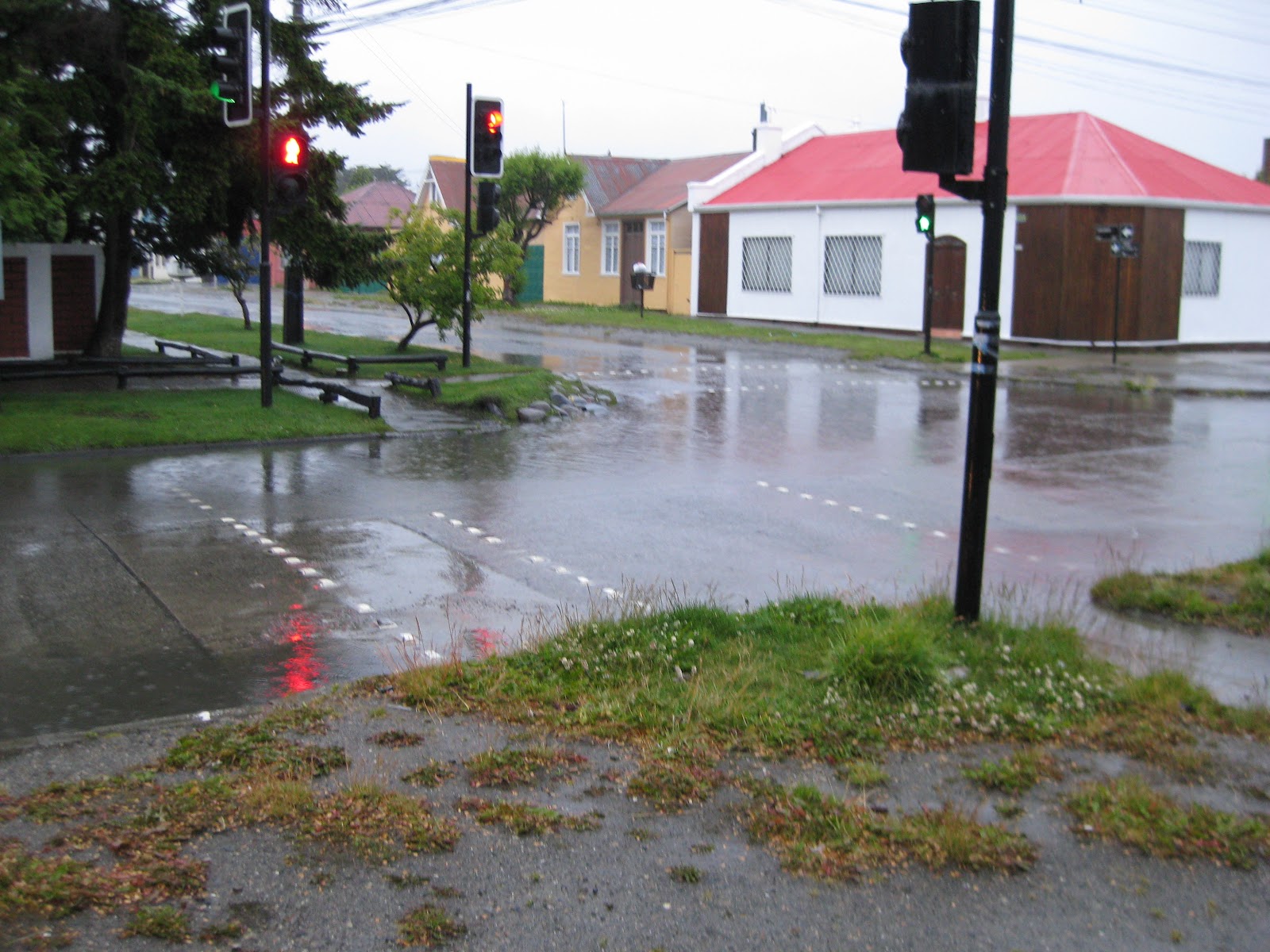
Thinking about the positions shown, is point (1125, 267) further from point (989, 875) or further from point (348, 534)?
point (989, 875)

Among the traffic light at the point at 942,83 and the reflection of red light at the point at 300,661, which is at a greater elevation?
the traffic light at the point at 942,83

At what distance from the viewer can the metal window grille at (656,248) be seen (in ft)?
147

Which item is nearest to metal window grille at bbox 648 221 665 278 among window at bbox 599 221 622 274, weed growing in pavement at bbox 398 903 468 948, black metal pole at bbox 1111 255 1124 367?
window at bbox 599 221 622 274

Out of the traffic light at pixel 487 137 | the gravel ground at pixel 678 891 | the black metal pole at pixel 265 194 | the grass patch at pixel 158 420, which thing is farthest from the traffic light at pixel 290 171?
the gravel ground at pixel 678 891

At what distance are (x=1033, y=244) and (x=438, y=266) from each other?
50.7 ft

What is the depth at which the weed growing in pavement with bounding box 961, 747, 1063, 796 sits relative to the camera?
210 inches

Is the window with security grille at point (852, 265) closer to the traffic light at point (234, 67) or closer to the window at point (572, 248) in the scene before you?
the window at point (572, 248)

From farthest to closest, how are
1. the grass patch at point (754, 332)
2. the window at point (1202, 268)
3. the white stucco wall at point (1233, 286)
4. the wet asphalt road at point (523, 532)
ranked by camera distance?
the white stucco wall at point (1233, 286)
the window at point (1202, 268)
the grass patch at point (754, 332)
the wet asphalt road at point (523, 532)

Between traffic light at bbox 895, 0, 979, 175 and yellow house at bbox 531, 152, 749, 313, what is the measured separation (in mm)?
36684

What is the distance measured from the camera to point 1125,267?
104ft

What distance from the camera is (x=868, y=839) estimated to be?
4734 millimetres

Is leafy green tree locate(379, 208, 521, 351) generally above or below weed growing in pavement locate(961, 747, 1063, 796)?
above

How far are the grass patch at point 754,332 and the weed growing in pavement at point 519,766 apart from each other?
23.7 metres

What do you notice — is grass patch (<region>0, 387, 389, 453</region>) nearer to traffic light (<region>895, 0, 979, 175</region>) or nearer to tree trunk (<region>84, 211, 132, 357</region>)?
tree trunk (<region>84, 211, 132, 357</region>)
